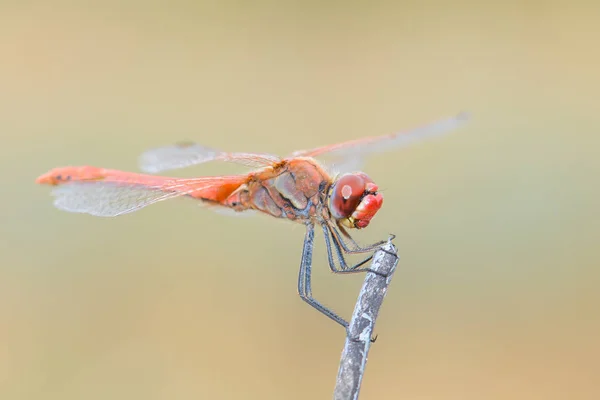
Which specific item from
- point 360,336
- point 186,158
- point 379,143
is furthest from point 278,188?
point 360,336

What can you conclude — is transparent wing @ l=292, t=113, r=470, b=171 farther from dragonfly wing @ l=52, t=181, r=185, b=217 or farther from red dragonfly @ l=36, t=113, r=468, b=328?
dragonfly wing @ l=52, t=181, r=185, b=217

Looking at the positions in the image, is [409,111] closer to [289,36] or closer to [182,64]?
[289,36]

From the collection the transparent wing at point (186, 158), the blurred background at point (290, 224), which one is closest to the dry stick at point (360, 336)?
the transparent wing at point (186, 158)

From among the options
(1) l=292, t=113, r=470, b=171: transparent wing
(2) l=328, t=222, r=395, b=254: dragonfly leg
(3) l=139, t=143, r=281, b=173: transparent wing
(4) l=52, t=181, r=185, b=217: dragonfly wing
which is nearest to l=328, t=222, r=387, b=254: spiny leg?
(2) l=328, t=222, r=395, b=254: dragonfly leg

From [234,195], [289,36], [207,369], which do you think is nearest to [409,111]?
[289,36]

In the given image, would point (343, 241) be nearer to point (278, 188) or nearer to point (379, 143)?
point (278, 188)

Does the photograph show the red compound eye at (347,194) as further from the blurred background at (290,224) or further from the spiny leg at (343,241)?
the blurred background at (290,224)
